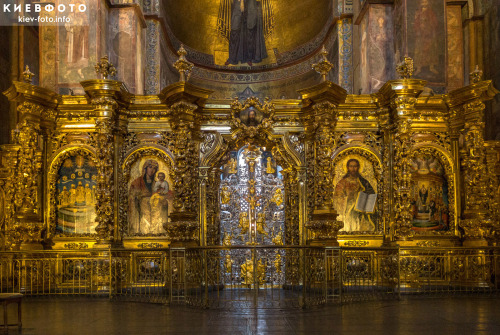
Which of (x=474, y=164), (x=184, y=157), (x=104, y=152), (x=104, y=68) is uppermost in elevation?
(x=104, y=68)

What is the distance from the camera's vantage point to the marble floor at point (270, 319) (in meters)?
7.24

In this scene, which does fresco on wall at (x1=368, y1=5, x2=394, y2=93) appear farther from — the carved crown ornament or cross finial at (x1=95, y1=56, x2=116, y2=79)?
cross finial at (x1=95, y1=56, x2=116, y2=79)

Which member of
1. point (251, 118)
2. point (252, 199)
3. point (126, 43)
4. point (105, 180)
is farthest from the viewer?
point (126, 43)

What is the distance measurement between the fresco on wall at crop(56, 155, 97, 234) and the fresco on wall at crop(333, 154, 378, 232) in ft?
20.7

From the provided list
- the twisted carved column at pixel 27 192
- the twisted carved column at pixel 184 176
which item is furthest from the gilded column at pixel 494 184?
the twisted carved column at pixel 27 192

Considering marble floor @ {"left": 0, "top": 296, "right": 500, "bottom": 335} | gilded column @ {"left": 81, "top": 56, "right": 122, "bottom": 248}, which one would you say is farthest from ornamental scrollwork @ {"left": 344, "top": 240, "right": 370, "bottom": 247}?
gilded column @ {"left": 81, "top": 56, "right": 122, "bottom": 248}

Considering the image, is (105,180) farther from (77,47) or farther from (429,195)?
(429,195)

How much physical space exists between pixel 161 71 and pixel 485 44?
39.7ft

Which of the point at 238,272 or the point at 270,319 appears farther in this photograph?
the point at 238,272

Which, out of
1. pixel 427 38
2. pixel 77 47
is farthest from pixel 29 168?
pixel 427 38

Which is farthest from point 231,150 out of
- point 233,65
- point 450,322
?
point 233,65

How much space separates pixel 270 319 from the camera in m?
8.17

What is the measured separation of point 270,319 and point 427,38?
9917 millimetres

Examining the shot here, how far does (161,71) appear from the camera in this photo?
62.1 ft
